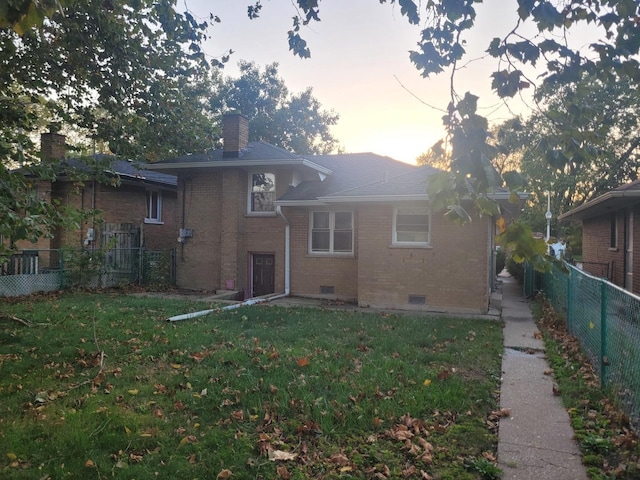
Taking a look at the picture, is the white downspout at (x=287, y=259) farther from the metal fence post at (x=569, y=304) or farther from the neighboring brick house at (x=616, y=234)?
the neighboring brick house at (x=616, y=234)

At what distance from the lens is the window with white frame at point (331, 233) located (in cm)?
1457

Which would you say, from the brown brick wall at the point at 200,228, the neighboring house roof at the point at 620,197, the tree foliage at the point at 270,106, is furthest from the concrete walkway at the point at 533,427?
the tree foliage at the point at 270,106

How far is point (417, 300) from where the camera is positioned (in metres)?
12.5

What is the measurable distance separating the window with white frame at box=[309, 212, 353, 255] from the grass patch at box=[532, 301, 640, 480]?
7604mm

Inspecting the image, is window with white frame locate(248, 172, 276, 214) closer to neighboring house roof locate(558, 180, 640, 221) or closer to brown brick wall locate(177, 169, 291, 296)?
brown brick wall locate(177, 169, 291, 296)

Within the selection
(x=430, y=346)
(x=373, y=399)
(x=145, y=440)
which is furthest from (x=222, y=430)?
(x=430, y=346)

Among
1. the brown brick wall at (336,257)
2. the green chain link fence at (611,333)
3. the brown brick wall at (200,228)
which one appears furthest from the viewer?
the brown brick wall at (200,228)

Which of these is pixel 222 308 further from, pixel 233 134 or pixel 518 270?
pixel 518 270

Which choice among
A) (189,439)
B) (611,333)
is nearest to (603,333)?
(611,333)

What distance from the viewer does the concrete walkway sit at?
3756 mm

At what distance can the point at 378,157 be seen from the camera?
60.5 feet

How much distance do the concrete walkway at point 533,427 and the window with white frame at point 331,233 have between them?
737 cm

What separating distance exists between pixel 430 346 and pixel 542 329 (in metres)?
3.38

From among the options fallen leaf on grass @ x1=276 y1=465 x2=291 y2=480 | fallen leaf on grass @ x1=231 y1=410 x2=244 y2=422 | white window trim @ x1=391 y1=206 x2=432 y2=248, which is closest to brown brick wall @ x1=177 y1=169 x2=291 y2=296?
white window trim @ x1=391 y1=206 x2=432 y2=248
